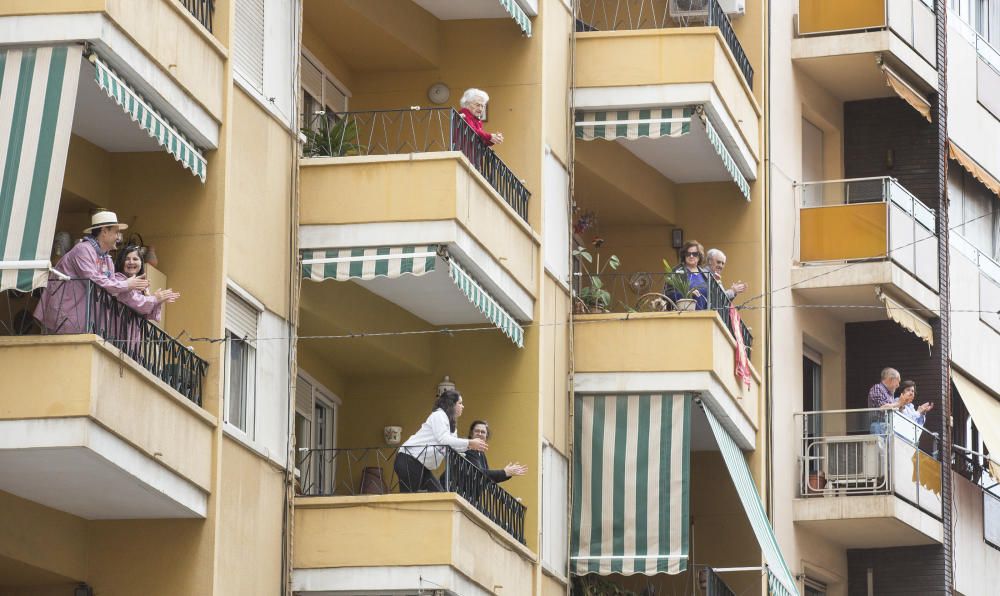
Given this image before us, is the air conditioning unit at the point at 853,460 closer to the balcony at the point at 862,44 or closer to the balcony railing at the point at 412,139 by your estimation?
the balcony at the point at 862,44

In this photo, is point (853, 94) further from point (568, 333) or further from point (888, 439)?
point (568, 333)

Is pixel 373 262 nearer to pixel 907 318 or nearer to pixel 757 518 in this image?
pixel 757 518

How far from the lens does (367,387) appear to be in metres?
25.6

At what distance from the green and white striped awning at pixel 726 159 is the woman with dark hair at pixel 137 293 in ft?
36.1

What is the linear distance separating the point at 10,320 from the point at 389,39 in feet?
24.4

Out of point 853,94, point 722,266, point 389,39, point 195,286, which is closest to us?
point 195,286

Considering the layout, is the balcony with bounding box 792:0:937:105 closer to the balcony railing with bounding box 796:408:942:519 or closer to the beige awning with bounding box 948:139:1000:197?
the beige awning with bounding box 948:139:1000:197

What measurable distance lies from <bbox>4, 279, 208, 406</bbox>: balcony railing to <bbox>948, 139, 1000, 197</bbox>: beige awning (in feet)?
61.1

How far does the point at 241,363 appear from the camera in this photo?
68.2 feet

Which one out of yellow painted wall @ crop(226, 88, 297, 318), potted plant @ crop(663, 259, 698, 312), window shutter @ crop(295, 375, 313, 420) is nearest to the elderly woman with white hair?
yellow painted wall @ crop(226, 88, 297, 318)

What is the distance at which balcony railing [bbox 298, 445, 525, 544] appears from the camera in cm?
2241

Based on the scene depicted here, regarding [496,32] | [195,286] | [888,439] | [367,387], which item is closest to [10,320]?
[195,286]

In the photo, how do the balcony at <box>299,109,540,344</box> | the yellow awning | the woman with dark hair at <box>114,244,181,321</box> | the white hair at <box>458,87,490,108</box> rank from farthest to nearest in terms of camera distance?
the yellow awning < the white hair at <box>458,87,490,108</box> < the balcony at <box>299,109,540,344</box> < the woman with dark hair at <box>114,244,181,321</box>

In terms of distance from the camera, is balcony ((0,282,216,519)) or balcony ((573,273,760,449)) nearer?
balcony ((0,282,216,519))
